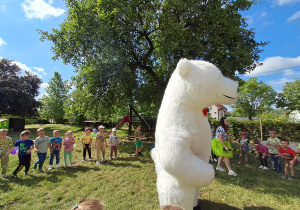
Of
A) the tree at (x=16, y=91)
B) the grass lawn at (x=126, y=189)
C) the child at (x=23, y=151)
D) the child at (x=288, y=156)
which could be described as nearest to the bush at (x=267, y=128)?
the grass lawn at (x=126, y=189)

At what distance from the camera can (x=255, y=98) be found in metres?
32.7

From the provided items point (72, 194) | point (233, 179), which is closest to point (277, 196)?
point (233, 179)

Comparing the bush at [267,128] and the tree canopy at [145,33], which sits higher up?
the tree canopy at [145,33]

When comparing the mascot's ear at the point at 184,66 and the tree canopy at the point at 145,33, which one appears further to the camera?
the tree canopy at the point at 145,33

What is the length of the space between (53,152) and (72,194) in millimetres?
2688

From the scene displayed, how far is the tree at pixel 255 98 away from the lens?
31634mm

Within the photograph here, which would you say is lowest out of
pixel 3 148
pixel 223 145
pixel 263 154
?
pixel 263 154

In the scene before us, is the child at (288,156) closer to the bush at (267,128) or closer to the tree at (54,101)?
the bush at (267,128)

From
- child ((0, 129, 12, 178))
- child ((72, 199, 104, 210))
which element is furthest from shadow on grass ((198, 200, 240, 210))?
child ((0, 129, 12, 178))

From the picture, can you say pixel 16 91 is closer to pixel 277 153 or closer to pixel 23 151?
pixel 23 151

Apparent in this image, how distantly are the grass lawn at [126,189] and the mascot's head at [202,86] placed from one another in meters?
2.71

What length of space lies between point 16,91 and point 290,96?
41.1 metres

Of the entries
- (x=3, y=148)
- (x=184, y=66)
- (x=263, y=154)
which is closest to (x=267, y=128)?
(x=263, y=154)

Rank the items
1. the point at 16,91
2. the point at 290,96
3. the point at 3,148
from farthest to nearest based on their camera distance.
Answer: the point at 290,96
the point at 16,91
the point at 3,148
